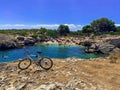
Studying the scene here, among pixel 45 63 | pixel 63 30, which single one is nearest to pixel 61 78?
pixel 45 63

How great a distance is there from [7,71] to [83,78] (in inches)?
277

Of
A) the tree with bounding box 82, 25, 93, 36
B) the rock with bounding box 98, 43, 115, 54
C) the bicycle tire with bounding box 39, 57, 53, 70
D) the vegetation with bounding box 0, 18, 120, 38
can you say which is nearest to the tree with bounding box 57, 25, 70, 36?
the vegetation with bounding box 0, 18, 120, 38

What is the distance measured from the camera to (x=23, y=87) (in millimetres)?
19766

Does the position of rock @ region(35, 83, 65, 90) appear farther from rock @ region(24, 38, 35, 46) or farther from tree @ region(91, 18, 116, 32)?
tree @ region(91, 18, 116, 32)

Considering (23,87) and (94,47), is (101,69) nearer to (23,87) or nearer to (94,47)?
(23,87)

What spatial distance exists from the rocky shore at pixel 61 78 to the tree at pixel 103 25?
15626 centimetres

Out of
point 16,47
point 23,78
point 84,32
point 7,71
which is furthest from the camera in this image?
point 84,32

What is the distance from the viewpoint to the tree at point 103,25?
178 meters

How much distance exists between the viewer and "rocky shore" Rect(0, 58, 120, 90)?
19.4 m

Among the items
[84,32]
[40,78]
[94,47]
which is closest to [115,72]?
[40,78]

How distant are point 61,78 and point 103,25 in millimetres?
162890

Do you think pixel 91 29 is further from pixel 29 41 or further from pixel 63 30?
pixel 29 41

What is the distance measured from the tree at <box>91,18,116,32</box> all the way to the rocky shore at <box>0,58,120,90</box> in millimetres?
156264

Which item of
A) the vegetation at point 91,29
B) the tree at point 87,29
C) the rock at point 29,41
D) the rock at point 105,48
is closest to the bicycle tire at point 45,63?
the rock at point 105,48
